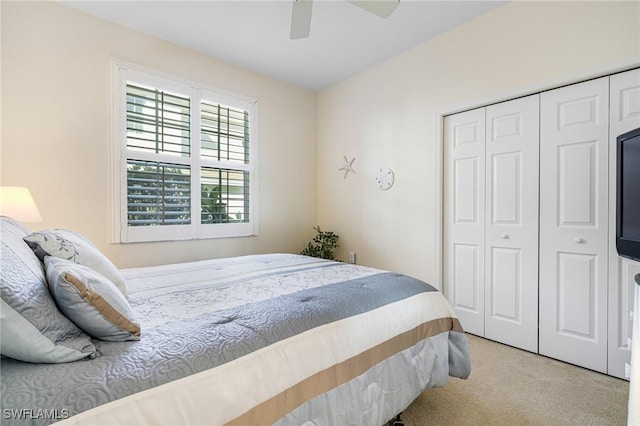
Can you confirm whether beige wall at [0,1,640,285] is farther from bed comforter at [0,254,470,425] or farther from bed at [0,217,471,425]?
bed at [0,217,471,425]

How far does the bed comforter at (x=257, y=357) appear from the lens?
720mm

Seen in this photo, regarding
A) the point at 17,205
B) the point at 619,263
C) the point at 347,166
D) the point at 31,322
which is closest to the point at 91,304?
the point at 31,322

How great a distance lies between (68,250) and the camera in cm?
124

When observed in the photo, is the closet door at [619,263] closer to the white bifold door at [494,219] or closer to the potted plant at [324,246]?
the white bifold door at [494,219]

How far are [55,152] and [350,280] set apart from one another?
8.36 feet

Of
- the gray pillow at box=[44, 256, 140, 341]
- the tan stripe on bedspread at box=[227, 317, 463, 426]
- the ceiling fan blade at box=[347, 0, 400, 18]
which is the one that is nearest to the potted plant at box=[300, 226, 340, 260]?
the tan stripe on bedspread at box=[227, 317, 463, 426]

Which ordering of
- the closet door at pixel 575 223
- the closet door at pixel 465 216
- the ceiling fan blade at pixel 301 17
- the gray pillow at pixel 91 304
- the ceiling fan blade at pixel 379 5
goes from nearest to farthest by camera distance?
the gray pillow at pixel 91 304 < the ceiling fan blade at pixel 379 5 < the ceiling fan blade at pixel 301 17 < the closet door at pixel 575 223 < the closet door at pixel 465 216

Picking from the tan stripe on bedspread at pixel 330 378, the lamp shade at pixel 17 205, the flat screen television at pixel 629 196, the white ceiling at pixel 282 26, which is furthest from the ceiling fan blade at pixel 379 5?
the lamp shade at pixel 17 205

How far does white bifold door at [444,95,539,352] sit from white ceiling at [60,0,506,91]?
90 centimetres

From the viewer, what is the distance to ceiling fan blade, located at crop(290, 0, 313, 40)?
1862 mm

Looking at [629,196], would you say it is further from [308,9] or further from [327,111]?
[327,111]

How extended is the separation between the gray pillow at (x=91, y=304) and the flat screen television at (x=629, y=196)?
7.10ft

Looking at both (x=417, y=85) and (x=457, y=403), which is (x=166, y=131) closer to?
(x=417, y=85)

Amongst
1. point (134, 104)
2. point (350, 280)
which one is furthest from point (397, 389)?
point (134, 104)
